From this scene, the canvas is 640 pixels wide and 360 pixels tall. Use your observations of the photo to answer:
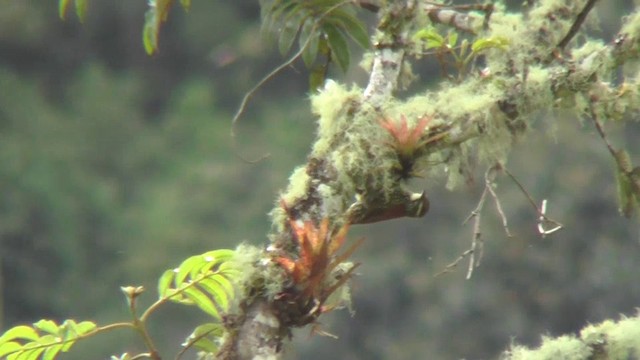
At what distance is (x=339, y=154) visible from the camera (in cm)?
149

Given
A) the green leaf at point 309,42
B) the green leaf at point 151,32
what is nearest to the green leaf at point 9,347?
the green leaf at point 151,32

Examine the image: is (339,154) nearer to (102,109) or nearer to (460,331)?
(460,331)

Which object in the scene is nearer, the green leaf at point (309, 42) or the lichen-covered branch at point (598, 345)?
the lichen-covered branch at point (598, 345)

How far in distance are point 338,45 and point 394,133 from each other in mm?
293

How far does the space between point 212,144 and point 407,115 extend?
13083 mm

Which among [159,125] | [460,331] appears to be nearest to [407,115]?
[460,331]

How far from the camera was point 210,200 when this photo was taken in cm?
1236

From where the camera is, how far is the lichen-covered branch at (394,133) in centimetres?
140

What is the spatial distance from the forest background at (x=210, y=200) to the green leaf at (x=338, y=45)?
333 centimetres

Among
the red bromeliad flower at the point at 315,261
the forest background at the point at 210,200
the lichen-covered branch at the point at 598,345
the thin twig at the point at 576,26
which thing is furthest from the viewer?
the forest background at the point at 210,200

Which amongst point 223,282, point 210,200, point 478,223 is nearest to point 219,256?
point 223,282

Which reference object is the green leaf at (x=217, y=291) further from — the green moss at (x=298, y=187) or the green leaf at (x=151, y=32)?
the green leaf at (x=151, y=32)

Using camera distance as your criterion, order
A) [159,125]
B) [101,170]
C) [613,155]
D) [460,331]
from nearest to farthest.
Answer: [613,155] < [460,331] < [101,170] < [159,125]

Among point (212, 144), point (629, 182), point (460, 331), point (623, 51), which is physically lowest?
point (629, 182)
